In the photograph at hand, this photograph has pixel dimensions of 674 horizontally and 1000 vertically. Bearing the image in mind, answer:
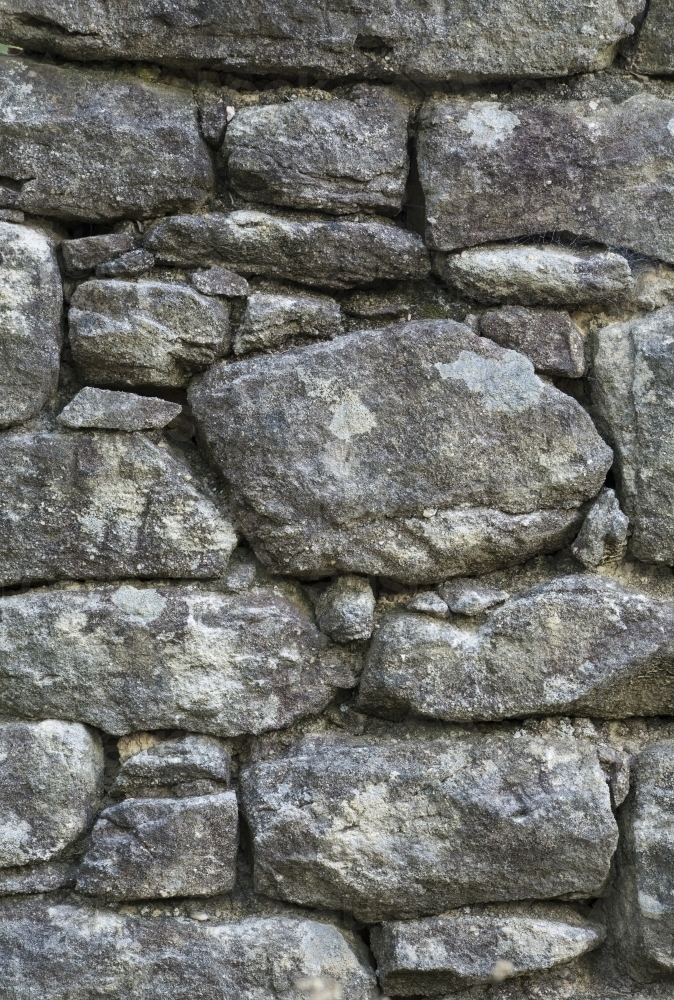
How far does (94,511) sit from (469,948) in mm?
1174

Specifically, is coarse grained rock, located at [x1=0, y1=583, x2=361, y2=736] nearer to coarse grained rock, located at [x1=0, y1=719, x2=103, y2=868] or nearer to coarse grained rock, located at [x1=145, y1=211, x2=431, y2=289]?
coarse grained rock, located at [x1=0, y1=719, x2=103, y2=868]

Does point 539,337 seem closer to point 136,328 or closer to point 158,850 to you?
point 136,328

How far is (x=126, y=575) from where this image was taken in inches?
78.4

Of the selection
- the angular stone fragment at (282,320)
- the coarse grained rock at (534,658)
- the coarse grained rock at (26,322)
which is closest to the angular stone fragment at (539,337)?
the angular stone fragment at (282,320)

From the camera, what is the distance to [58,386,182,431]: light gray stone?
197 cm

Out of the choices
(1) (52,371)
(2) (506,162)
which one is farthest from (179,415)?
(2) (506,162)

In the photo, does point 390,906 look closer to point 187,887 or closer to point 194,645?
point 187,887

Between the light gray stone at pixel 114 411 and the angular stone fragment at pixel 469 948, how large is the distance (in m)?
1.16

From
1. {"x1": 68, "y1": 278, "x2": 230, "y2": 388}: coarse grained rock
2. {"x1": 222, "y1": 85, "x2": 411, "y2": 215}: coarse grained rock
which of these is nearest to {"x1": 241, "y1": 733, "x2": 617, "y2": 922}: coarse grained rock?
{"x1": 68, "y1": 278, "x2": 230, "y2": 388}: coarse grained rock

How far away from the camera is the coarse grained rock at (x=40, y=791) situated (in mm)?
1915

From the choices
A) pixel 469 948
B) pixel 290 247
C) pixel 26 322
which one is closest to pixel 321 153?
pixel 290 247

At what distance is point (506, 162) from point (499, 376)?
18.6 inches

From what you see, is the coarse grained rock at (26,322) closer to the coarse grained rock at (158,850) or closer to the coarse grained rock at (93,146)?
the coarse grained rock at (93,146)

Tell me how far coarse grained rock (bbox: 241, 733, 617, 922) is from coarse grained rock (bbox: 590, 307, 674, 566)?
1.72ft
